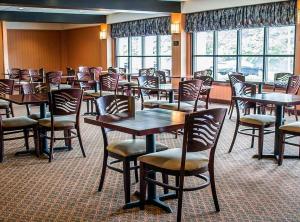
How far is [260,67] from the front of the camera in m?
9.54

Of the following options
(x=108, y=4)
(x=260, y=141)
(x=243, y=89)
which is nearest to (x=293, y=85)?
(x=243, y=89)

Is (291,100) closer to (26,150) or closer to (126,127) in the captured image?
(126,127)

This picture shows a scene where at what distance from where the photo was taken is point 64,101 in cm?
492

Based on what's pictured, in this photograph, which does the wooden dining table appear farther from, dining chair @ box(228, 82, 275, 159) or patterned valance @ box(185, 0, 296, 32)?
patterned valance @ box(185, 0, 296, 32)

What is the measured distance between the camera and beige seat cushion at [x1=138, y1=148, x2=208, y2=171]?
3115mm

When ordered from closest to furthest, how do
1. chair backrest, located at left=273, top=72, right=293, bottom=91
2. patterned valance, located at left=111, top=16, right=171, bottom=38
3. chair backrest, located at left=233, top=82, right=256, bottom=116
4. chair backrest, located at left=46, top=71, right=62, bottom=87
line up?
chair backrest, located at left=233, top=82, right=256, bottom=116 < chair backrest, located at left=273, top=72, right=293, bottom=91 < chair backrest, located at left=46, top=71, right=62, bottom=87 < patterned valance, located at left=111, top=16, right=171, bottom=38

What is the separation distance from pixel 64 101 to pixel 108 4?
5343 millimetres

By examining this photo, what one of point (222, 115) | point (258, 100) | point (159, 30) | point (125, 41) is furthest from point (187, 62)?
point (222, 115)

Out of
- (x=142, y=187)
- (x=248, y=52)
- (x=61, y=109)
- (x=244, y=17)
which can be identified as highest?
(x=244, y=17)

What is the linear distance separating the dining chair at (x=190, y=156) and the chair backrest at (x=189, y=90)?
272 centimetres

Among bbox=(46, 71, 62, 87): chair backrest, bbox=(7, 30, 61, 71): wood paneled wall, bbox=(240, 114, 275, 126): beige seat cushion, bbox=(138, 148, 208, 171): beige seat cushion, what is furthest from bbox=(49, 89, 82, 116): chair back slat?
Answer: bbox=(7, 30, 61, 71): wood paneled wall

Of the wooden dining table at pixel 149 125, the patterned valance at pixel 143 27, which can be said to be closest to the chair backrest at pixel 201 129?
the wooden dining table at pixel 149 125

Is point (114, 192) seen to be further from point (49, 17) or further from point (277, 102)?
point (49, 17)

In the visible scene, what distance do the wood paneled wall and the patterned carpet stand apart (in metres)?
11.6
